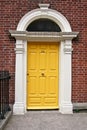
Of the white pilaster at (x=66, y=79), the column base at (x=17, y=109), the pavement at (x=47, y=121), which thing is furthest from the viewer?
the white pilaster at (x=66, y=79)

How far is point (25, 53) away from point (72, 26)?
1662 millimetres

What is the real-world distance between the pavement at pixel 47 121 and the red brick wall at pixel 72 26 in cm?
73

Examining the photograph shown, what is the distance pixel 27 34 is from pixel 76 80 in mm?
2052

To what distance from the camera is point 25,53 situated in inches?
339

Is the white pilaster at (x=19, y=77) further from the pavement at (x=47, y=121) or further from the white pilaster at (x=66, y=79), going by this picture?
the white pilaster at (x=66, y=79)

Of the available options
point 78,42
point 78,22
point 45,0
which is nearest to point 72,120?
point 78,42

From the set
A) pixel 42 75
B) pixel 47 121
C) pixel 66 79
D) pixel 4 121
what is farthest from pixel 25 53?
pixel 4 121

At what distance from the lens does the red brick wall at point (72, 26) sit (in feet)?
28.0

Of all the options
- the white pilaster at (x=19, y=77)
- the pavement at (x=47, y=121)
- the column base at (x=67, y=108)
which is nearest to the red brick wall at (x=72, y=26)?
the white pilaster at (x=19, y=77)

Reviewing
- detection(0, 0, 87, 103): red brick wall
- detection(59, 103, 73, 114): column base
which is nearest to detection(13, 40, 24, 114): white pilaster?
detection(0, 0, 87, 103): red brick wall

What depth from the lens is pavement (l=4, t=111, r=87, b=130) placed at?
6.90 meters

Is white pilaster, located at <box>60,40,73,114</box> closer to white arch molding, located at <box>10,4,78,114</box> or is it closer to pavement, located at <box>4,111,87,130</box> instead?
white arch molding, located at <box>10,4,78,114</box>

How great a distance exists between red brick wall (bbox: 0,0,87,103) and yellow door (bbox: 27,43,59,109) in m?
0.59

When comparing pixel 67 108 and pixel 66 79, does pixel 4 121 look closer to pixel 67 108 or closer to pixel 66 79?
pixel 67 108
